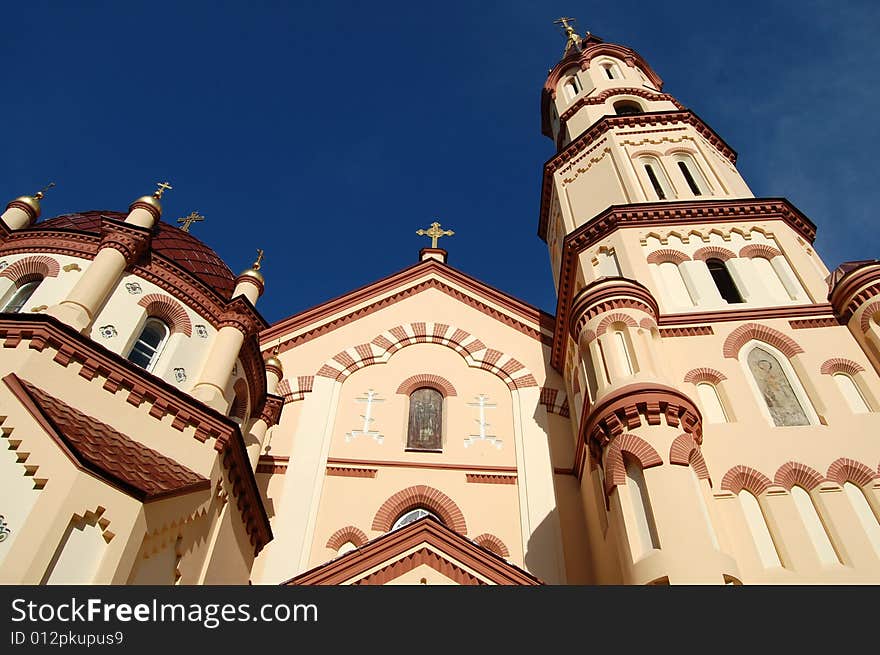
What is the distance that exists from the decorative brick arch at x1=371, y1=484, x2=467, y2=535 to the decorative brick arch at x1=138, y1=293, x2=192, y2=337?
4.86 meters

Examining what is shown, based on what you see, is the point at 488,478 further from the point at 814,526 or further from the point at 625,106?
the point at 625,106

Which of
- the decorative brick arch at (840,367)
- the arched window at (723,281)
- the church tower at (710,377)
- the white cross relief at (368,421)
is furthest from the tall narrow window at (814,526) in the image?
the white cross relief at (368,421)

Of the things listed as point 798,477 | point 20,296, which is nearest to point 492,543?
point 798,477

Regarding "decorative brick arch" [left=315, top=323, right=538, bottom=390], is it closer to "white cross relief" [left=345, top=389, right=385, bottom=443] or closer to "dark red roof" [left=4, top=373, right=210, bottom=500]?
"white cross relief" [left=345, top=389, right=385, bottom=443]

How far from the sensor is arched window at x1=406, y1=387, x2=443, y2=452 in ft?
51.0

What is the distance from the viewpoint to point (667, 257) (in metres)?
16.3

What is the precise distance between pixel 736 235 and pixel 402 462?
9050mm

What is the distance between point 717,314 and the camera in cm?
1418

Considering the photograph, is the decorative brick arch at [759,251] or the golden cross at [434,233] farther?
the golden cross at [434,233]

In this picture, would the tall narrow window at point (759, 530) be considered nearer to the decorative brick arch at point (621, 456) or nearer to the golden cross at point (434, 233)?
the decorative brick arch at point (621, 456)

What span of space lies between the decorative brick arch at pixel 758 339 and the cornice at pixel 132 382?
8743 millimetres

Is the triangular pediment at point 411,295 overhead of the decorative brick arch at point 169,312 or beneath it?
overhead

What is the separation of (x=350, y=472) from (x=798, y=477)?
8.08 metres

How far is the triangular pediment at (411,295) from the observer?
18.3m
